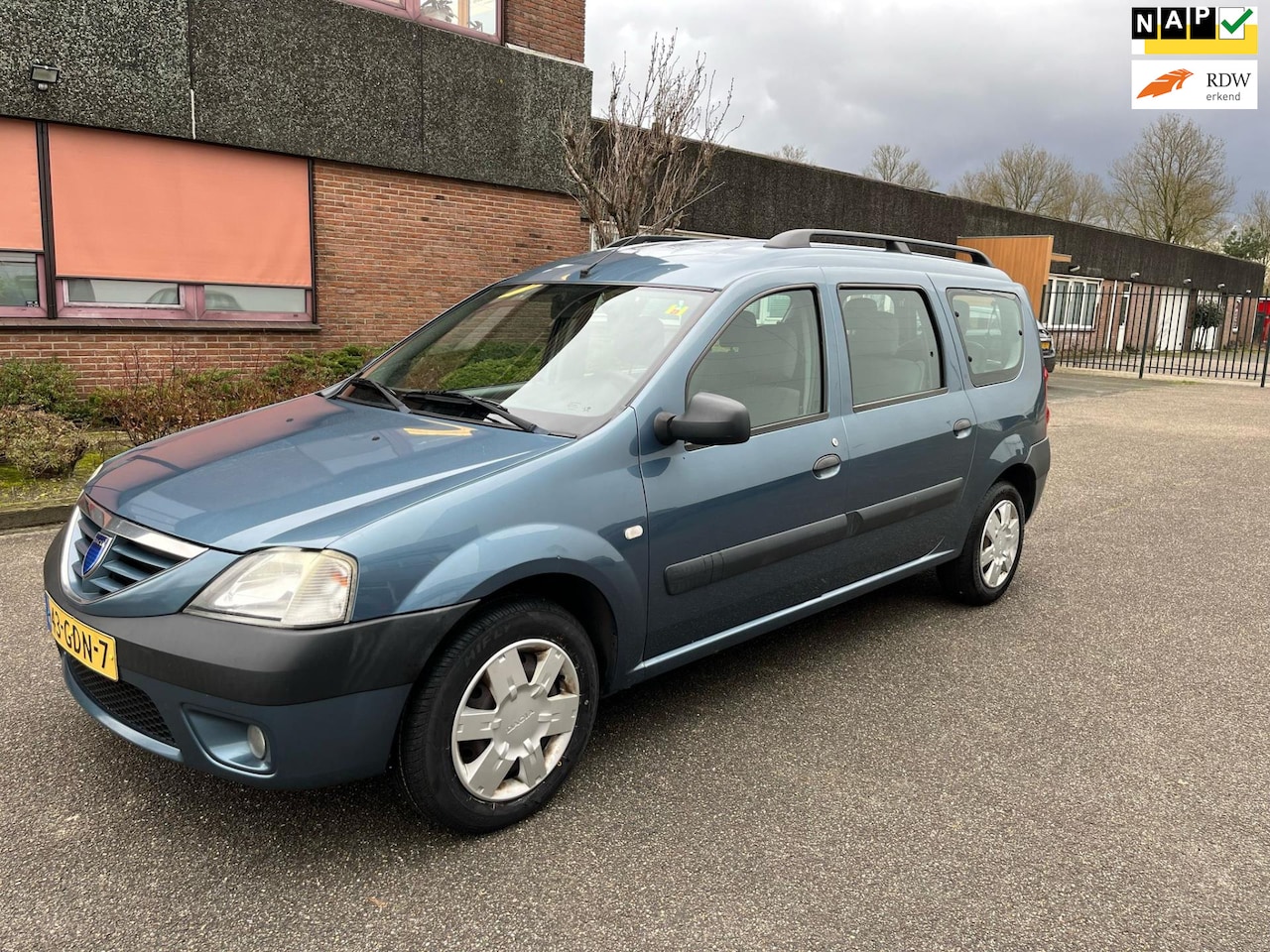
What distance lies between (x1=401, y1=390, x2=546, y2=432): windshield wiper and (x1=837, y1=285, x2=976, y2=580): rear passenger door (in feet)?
4.55

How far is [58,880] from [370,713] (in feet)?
3.14

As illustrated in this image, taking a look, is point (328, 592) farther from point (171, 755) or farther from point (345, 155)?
point (345, 155)

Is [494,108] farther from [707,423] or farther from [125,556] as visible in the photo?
[125,556]

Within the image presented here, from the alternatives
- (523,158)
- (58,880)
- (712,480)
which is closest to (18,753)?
(58,880)

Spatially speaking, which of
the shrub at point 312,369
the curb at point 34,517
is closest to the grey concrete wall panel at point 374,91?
the shrub at point 312,369

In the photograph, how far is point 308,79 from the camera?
32.8ft

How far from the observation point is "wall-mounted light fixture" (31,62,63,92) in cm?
827

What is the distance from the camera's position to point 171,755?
2.54 metres

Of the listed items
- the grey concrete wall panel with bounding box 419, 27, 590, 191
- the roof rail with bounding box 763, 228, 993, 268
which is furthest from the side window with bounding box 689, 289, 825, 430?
the grey concrete wall panel with bounding box 419, 27, 590, 191

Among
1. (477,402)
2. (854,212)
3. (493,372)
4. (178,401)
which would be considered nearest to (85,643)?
(477,402)

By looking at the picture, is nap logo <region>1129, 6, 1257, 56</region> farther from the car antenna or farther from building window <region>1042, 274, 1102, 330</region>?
the car antenna

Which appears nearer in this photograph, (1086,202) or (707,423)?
(707,423)

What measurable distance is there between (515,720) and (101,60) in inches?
342

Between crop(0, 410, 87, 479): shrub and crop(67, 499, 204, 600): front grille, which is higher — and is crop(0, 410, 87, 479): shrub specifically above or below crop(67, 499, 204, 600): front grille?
below
